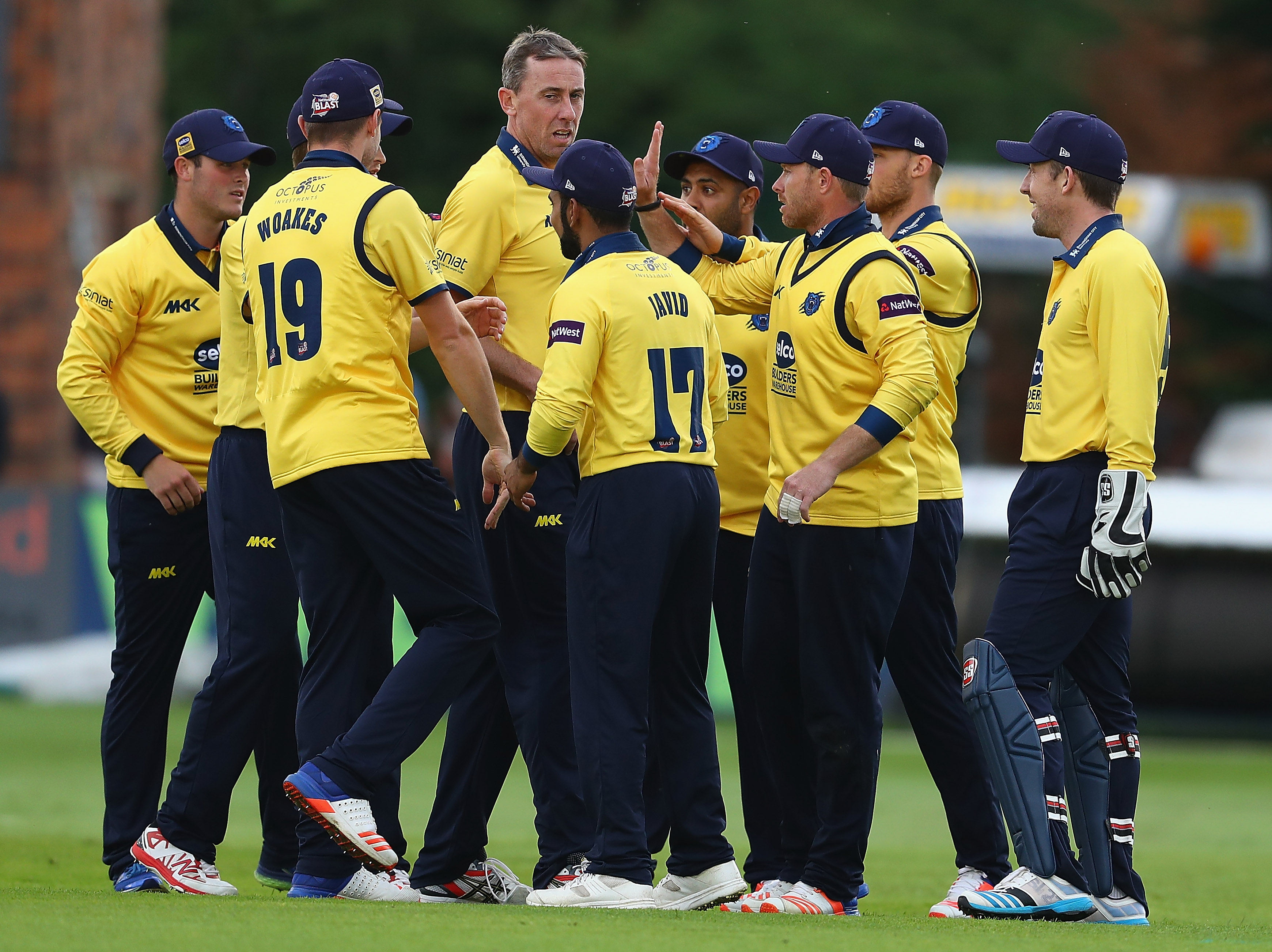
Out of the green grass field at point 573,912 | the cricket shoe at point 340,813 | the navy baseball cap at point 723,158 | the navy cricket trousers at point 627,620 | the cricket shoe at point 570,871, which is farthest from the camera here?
the navy baseball cap at point 723,158

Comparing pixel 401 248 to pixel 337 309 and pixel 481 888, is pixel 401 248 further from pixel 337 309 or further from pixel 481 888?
pixel 481 888

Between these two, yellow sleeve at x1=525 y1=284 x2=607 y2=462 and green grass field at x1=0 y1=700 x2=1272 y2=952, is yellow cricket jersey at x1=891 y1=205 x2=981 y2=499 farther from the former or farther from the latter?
green grass field at x1=0 y1=700 x2=1272 y2=952

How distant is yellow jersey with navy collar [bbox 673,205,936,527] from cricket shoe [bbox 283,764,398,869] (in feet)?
5.60

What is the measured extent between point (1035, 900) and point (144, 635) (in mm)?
3296

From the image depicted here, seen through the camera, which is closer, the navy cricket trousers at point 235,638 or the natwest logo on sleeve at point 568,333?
the natwest logo on sleeve at point 568,333

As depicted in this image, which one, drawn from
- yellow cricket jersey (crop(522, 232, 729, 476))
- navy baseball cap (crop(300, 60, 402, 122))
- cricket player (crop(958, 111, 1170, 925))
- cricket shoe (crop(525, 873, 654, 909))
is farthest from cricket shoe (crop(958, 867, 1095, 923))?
navy baseball cap (crop(300, 60, 402, 122))

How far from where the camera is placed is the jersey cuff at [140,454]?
688cm

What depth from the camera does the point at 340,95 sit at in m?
6.30

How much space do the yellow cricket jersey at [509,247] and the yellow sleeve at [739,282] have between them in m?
0.55

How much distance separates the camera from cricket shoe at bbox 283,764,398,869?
5867 millimetres

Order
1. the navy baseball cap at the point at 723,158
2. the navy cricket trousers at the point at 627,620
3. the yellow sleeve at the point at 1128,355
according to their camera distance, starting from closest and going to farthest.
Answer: the navy cricket trousers at the point at 627,620
the yellow sleeve at the point at 1128,355
the navy baseball cap at the point at 723,158

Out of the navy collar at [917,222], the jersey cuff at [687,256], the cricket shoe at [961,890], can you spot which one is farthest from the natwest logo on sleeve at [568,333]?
the cricket shoe at [961,890]

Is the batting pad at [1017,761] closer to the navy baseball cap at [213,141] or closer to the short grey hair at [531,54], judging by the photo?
the short grey hair at [531,54]

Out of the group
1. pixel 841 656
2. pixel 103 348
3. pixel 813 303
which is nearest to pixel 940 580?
pixel 841 656
